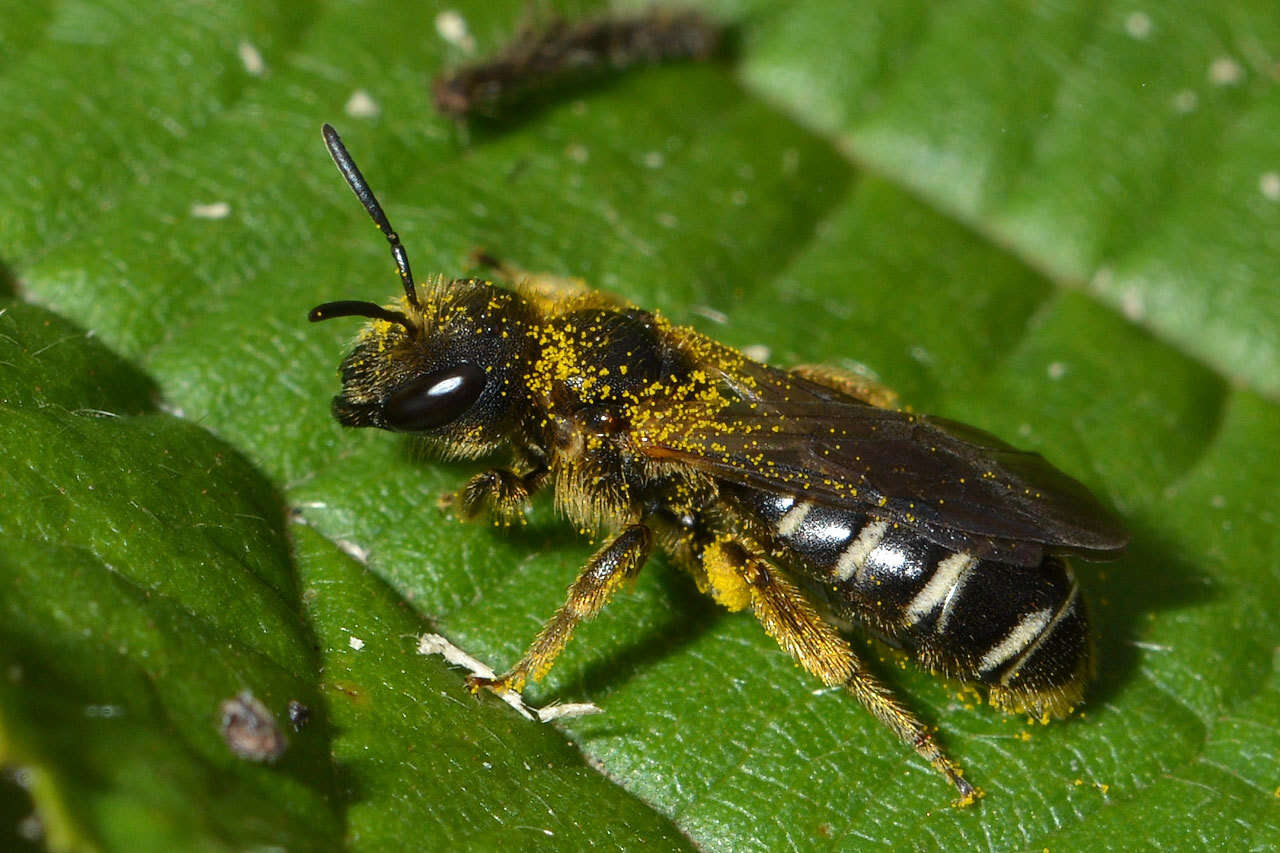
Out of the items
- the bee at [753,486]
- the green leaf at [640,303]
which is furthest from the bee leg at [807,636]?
the green leaf at [640,303]

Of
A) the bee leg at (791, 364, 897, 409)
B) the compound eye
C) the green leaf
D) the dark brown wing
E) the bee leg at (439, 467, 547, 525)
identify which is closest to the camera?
the green leaf

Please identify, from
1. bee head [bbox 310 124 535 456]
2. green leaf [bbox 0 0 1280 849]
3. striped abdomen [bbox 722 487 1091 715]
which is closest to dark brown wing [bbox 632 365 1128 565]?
striped abdomen [bbox 722 487 1091 715]

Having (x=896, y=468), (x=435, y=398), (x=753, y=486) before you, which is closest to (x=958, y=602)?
(x=896, y=468)

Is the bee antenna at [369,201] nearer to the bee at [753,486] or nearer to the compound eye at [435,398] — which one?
the bee at [753,486]

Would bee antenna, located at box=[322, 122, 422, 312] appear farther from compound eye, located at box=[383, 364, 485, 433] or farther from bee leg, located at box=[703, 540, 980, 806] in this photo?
bee leg, located at box=[703, 540, 980, 806]

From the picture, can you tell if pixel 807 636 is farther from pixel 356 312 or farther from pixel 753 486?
pixel 356 312

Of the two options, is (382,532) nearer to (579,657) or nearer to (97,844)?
(579,657)
